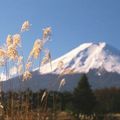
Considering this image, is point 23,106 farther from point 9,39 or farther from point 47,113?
point 9,39

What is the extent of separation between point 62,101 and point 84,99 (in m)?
2.28

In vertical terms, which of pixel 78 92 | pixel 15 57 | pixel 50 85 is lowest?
pixel 50 85

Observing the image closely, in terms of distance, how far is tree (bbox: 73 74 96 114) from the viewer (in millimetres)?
48831

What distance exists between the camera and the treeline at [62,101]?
22.7 feet

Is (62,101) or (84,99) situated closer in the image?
(84,99)

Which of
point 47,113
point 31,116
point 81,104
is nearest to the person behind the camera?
point 31,116

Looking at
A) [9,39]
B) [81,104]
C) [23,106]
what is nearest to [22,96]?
[23,106]

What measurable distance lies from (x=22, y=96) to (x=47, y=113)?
0.47m

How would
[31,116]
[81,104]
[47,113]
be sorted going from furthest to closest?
A: [81,104] < [47,113] < [31,116]

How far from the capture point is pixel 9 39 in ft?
22.5

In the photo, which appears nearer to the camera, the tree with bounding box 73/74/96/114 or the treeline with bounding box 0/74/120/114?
the treeline with bounding box 0/74/120/114

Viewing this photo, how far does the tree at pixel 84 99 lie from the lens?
48.8 m

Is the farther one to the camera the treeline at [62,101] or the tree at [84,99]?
the tree at [84,99]

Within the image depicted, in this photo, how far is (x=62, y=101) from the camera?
4941 centimetres
